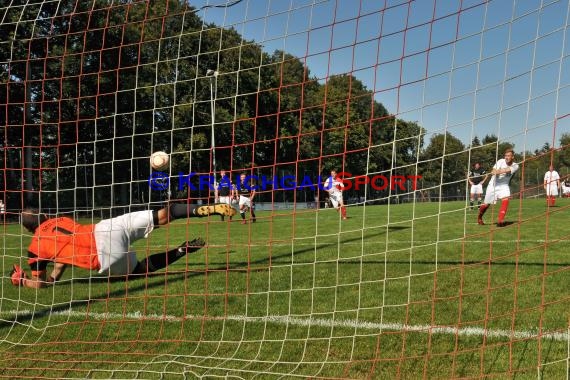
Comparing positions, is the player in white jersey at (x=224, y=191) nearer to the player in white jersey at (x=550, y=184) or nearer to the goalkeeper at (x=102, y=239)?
the goalkeeper at (x=102, y=239)

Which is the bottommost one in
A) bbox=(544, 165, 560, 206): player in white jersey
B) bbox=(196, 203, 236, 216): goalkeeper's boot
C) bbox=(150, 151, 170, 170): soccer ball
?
bbox=(196, 203, 236, 216): goalkeeper's boot

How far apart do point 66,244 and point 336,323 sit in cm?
324

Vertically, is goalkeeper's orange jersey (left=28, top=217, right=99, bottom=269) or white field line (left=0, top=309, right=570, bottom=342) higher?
goalkeeper's orange jersey (left=28, top=217, right=99, bottom=269)

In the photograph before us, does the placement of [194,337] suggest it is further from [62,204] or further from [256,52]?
[62,204]

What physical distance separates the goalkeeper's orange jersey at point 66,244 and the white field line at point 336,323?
1.92ft

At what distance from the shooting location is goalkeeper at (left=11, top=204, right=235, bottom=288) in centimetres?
556

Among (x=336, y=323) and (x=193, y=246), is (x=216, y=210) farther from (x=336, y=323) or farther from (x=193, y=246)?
(x=336, y=323)

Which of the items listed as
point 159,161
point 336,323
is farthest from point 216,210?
point 336,323

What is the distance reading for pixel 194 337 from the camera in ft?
13.8

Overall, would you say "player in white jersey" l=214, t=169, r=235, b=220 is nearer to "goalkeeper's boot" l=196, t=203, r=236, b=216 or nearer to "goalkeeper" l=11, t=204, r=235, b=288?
"goalkeeper's boot" l=196, t=203, r=236, b=216

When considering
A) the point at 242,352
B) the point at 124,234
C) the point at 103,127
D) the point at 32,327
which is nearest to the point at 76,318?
the point at 32,327

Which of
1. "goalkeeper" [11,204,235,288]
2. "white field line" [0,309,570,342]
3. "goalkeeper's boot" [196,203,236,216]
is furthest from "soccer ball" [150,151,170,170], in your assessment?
"white field line" [0,309,570,342]

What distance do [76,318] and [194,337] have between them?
5.18 ft

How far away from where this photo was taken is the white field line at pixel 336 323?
3.78m
